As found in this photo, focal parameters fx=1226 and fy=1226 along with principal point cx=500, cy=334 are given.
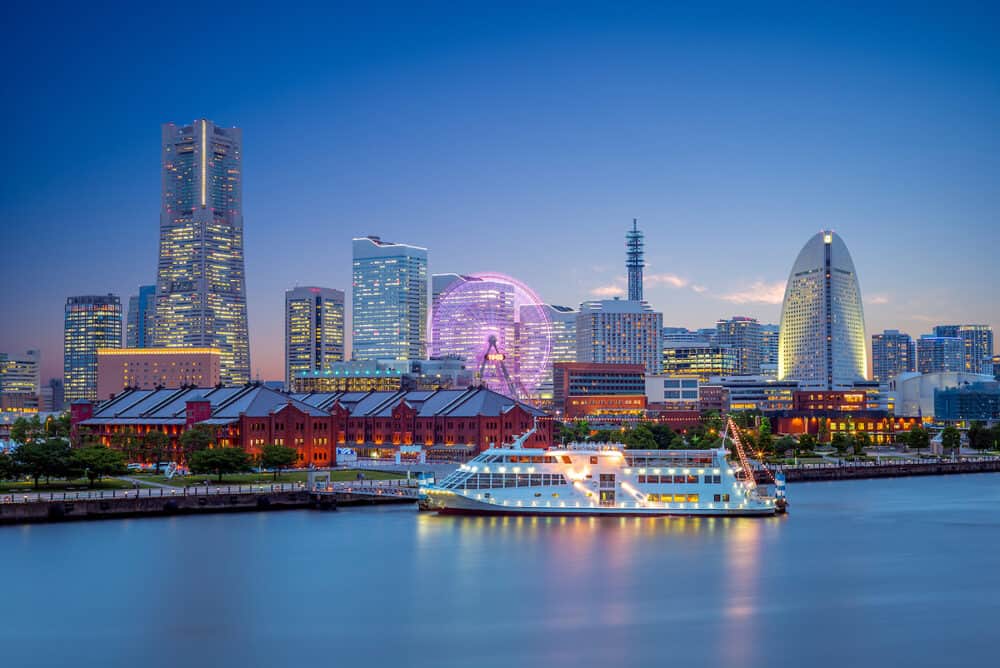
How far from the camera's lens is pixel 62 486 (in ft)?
324

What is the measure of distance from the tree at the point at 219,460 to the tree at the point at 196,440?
1500 cm

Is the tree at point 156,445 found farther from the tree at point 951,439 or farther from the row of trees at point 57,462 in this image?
the tree at point 951,439

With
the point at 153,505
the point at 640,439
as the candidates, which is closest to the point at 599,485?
the point at 153,505

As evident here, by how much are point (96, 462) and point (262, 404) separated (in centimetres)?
3516

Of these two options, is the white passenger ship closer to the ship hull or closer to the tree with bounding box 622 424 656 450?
the ship hull

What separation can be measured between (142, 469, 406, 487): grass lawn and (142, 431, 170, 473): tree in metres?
17.1

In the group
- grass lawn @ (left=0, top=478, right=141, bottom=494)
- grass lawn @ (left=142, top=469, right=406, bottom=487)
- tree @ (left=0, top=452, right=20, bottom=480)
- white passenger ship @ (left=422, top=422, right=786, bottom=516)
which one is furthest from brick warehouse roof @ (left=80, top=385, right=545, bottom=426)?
white passenger ship @ (left=422, top=422, right=786, bottom=516)

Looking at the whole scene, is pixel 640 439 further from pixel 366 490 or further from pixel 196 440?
pixel 366 490

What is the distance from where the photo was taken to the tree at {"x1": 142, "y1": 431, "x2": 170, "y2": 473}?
5030 inches

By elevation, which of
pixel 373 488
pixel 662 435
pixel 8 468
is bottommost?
pixel 373 488

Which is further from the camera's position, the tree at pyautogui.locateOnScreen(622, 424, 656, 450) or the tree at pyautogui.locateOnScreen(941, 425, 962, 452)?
the tree at pyautogui.locateOnScreen(941, 425, 962, 452)

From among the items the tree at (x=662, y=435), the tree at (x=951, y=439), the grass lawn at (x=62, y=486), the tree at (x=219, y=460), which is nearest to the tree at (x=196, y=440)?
the tree at (x=219, y=460)

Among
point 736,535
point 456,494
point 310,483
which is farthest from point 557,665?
point 310,483

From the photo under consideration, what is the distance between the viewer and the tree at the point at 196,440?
4818 inches
